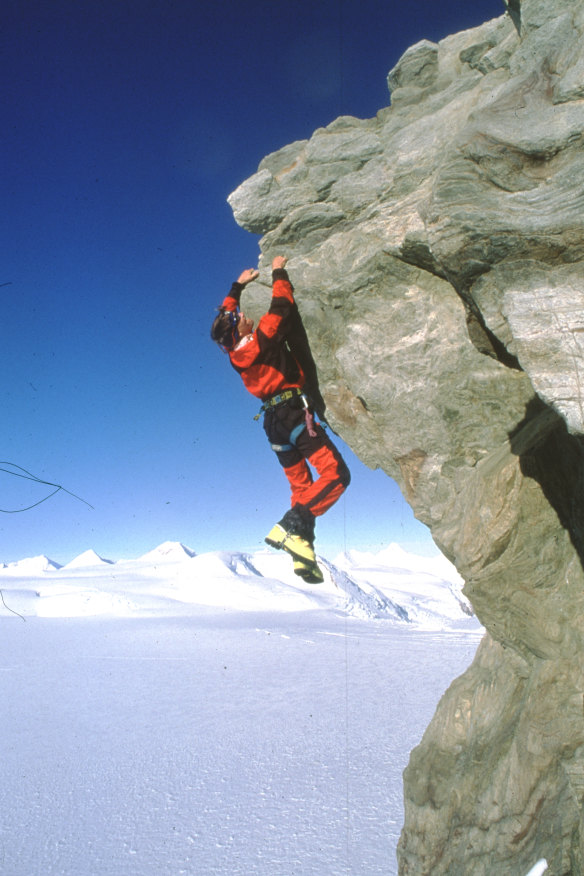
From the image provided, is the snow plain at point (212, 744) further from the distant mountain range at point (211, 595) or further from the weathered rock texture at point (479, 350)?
the distant mountain range at point (211, 595)

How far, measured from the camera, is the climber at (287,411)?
553cm

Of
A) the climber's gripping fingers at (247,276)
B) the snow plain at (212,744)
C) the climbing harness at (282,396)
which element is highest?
the climber's gripping fingers at (247,276)

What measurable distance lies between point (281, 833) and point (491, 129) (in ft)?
33.1

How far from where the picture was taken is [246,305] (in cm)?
645

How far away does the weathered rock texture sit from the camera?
9.65ft

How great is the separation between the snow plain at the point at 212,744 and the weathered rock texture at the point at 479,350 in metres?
3.93

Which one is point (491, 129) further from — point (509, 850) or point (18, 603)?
point (18, 603)

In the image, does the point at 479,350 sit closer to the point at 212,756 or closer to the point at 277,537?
the point at 277,537

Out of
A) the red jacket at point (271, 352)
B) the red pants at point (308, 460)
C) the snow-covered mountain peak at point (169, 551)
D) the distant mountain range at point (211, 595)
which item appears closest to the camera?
the red jacket at point (271, 352)

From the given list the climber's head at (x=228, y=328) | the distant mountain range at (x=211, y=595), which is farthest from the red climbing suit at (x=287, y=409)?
the distant mountain range at (x=211, y=595)

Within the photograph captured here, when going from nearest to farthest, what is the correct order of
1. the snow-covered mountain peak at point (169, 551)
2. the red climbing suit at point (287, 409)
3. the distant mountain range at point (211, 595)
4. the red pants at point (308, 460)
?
the red climbing suit at point (287, 409), the red pants at point (308, 460), the distant mountain range at point (211, 595), the snow-covered mountain peak at point (169, 551)

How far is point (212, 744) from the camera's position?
1148 cm

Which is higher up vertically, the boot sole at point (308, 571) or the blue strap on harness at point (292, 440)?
the blue strap on harness at point (292, 440)

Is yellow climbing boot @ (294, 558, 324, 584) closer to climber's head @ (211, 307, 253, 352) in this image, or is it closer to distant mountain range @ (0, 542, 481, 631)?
climber's head @ (211, 307, 253, 352)
